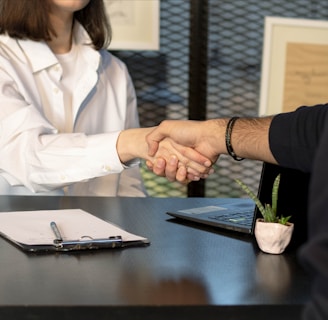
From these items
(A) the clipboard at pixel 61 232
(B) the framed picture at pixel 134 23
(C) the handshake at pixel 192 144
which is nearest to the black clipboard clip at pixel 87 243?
(A) the clipboard at pixel 61 232

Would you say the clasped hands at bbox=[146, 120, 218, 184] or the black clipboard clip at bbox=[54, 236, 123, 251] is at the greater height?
the clasped hands at bbox=[146, 120, 218, 184]

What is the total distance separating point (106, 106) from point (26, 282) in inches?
52.8

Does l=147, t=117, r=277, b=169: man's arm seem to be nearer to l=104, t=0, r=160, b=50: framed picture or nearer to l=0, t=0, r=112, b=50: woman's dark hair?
l=0, t=0, r=112, b=50: woman's dark hair

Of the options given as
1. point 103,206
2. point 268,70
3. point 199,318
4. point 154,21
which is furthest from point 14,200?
point 268,70

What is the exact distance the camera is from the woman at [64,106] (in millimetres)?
1804

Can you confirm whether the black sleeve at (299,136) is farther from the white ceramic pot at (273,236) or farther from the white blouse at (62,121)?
the white blouse at (62,121)

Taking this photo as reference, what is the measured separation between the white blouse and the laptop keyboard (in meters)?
0.43

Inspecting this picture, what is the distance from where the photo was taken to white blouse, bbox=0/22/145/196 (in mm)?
1809

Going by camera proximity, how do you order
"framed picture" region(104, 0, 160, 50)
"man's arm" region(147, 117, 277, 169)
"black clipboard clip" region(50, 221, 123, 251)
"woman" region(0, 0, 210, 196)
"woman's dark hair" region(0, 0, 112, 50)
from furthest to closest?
"framed picture" region(104, 0, 160, 50) → "woman's dark hair" region(0, 0, 112, 50) → "woman" region(0, 0, 210, 196) → "man's arm" region(147, 117, 277, 169) → "black clipboard clip" region(50, 221, 123, 251)

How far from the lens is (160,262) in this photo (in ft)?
3.62

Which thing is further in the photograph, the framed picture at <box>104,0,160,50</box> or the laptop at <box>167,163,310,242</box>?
the framed picture at <box>104,0,160,50</box>

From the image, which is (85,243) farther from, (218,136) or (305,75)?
(305,75)

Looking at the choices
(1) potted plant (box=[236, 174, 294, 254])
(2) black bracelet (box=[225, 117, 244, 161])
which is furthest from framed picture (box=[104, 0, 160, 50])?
(1) potted plant (box=[236, 174, 294, 254])

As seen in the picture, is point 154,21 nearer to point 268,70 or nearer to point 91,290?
→ point 268,70
